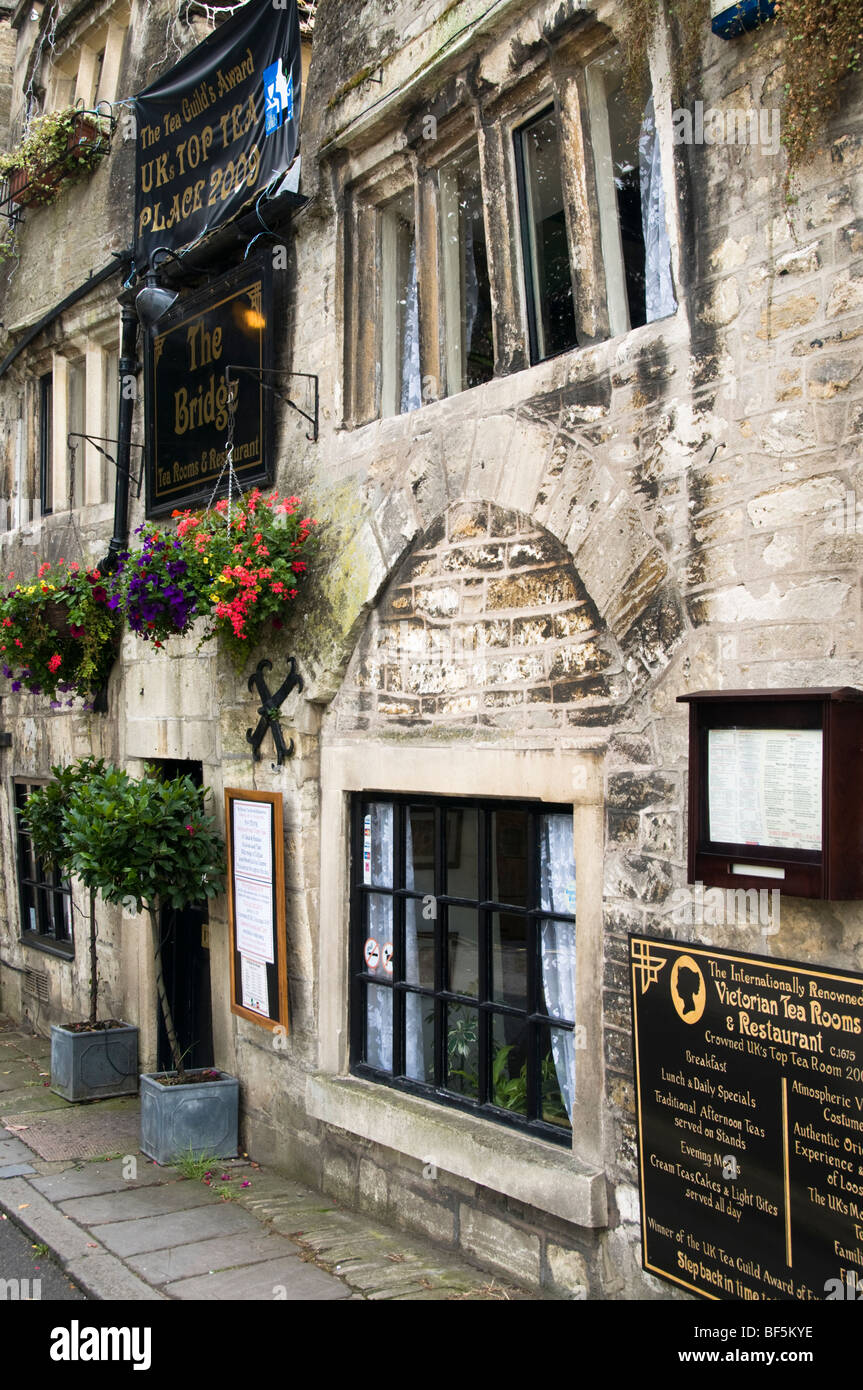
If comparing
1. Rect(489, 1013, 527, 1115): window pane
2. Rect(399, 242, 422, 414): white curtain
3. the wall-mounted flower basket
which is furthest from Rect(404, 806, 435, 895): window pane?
the wall-mounted flower basket

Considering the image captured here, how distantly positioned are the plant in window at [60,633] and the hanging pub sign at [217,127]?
2239 mm

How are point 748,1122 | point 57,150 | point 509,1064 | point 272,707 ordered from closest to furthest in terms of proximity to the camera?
point 748,1122 → point 509,1064 → point 272,707 → point 57,150

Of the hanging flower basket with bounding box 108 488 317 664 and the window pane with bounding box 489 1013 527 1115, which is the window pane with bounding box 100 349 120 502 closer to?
the hanging flower basket with bounding box 108 488 317 664

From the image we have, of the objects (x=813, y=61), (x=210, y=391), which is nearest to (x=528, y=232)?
(x=813, y=61)

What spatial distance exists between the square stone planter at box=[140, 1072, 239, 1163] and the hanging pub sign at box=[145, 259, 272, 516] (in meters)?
3.43

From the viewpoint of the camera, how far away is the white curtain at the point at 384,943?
5672 mm

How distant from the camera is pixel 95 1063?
802 centimetres

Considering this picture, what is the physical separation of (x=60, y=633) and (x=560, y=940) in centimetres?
478

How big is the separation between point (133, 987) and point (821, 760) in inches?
241

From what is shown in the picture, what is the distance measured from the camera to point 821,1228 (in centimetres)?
354

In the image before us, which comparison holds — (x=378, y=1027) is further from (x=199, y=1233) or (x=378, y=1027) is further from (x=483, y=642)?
(x=483, y=642)

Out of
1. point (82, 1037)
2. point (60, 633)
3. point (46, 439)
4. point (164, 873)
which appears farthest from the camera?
point (46, 439)

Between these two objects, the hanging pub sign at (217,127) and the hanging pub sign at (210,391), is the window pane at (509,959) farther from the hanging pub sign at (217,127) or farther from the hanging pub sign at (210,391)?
the hanging pub sign at (217,127)
